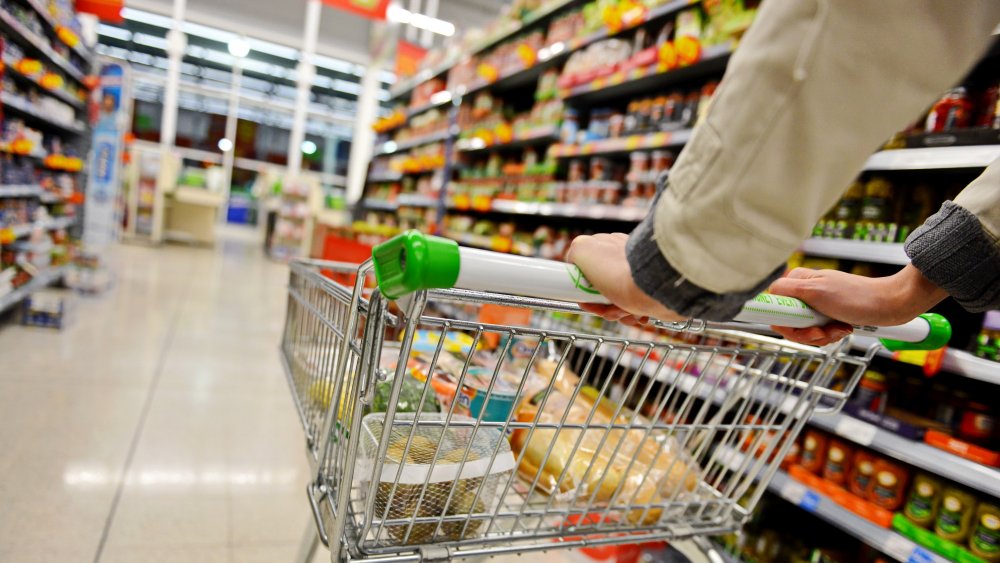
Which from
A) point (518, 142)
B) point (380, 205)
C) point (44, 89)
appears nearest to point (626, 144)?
point (518, 142)

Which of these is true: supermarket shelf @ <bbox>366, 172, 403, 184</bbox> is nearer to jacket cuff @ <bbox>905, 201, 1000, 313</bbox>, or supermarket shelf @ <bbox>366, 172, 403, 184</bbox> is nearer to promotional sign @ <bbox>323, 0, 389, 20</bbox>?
promotional sign @ <bbox>323, 0, 389, 20</bbox>

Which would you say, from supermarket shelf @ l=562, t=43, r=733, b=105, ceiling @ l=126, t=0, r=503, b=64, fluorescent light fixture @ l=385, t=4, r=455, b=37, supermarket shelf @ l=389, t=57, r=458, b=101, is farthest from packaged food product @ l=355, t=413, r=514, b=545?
ceiling @ l=126, t=0, r=503, b=64

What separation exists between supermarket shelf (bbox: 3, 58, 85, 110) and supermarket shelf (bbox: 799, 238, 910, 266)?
413cm

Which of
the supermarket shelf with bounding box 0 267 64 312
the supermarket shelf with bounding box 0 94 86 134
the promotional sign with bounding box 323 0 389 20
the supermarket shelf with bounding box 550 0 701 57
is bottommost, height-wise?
the supermarket shelf with bounding box 0 267 64 312

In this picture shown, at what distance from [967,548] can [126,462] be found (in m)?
2.53

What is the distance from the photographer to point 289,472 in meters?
2.11

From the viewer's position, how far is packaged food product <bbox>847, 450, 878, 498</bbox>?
1.73 m

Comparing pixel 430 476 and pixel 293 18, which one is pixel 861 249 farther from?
pixel 293 18

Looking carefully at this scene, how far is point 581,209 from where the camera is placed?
114 inches

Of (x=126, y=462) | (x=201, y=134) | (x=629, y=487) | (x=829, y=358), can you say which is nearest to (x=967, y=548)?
(x=829, y=358)

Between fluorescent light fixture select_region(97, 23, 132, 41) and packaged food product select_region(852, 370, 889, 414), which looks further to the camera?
fluorescent light fixture select_region(97, 23, 132, 41)

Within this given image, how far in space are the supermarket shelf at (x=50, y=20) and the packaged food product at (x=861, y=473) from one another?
187 inches

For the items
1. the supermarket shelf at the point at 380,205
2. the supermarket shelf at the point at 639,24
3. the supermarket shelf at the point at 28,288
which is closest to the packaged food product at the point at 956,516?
the supermarket shelf at the point at 639,24

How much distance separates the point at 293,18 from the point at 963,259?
12020mm
